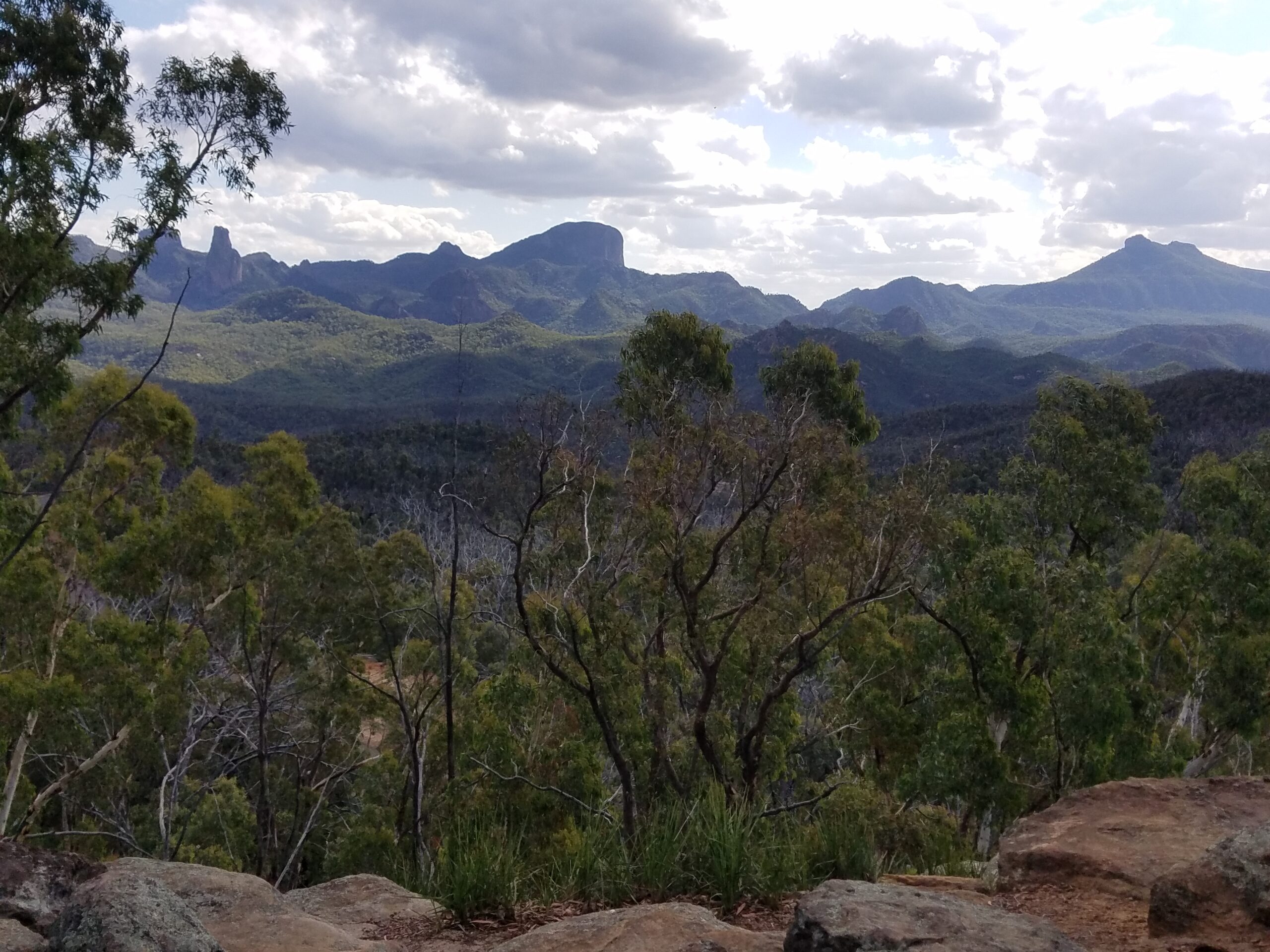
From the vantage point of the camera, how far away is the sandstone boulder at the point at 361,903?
6582 millimetres

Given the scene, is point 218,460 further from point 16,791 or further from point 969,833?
point 969,833

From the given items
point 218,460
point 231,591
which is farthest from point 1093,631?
point 218,460

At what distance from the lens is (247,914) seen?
6.15 meters

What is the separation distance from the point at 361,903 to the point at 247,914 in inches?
51.0

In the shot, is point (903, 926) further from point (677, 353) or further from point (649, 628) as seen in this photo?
point (677, 353)

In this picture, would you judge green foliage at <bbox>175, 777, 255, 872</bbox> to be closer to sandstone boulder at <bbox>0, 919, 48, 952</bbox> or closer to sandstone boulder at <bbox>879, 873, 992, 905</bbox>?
sandstone boulder at <bbox>0, 919, 48, 952</bbox>

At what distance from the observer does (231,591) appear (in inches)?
680

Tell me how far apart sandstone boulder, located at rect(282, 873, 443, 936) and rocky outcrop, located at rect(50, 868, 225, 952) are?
1976 millimetres

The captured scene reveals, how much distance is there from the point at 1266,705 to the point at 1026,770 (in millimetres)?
3570

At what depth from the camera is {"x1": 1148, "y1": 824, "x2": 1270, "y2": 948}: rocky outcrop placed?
4.68m

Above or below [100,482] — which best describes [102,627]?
below

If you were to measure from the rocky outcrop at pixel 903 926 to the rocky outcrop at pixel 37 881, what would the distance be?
Answer: 12.8ft

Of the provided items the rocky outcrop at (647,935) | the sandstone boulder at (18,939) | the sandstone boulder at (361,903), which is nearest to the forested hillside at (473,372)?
the sandstone boulder at (361,903)

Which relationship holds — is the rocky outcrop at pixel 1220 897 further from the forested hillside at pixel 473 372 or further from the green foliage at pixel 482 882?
the forested hillside at pixel 473 372
